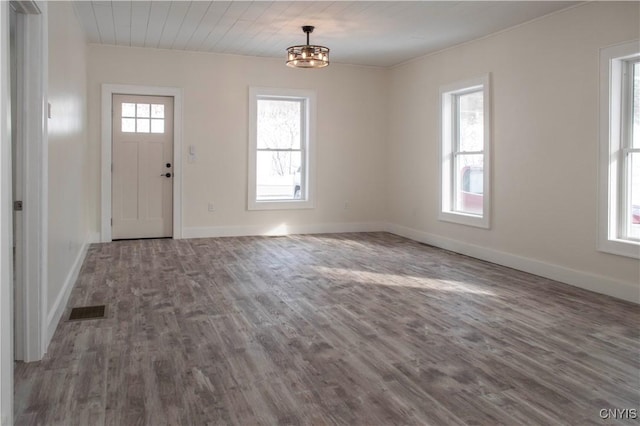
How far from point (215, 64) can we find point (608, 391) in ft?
20.7

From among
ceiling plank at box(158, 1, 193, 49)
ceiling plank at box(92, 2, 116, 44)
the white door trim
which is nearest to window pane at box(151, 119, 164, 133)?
Result: ceiling plank at box(158, 1, 193, 49)

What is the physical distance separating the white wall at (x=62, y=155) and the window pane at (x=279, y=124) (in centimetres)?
291

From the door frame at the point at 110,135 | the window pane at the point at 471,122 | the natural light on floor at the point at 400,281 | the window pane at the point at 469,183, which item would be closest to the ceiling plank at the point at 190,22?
the door frame at the point at 110,135

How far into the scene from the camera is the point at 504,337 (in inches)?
130

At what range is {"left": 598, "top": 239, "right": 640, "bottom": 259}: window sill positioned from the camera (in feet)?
14.0

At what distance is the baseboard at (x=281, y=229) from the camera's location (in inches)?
292

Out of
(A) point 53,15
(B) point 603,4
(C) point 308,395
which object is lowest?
(C) point 308,395

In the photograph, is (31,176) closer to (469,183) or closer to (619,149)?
(619,149)

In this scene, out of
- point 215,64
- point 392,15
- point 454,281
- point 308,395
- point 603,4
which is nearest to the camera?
point 308,395

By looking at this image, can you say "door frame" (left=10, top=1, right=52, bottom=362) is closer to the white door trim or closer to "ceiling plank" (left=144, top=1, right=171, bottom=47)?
the white door trim

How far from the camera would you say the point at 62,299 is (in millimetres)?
3734

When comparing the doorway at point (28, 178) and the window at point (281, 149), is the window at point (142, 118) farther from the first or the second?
the doorway at point (28, 178)

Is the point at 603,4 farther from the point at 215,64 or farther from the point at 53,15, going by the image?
the point at 215,64

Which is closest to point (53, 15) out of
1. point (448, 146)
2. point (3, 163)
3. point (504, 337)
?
Result: point (3, 163)
